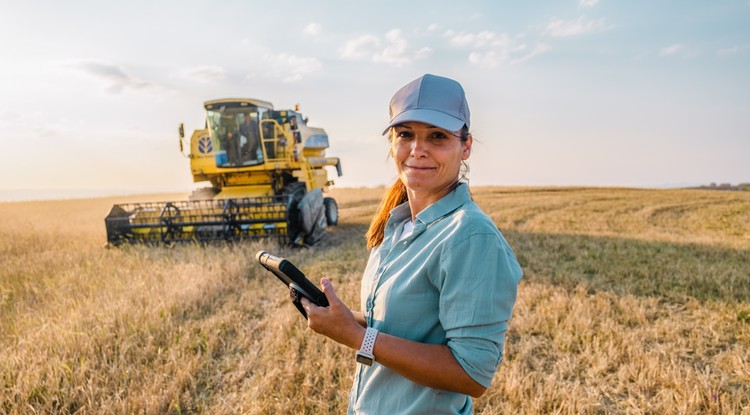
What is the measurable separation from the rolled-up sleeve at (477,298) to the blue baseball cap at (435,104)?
1.32ft

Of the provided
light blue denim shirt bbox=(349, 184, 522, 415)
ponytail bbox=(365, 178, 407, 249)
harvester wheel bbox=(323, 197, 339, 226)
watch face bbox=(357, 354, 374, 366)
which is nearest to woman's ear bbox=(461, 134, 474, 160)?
light blue denim shirt bbox=(349, 184, 522, 415)

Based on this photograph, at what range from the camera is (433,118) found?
153cm

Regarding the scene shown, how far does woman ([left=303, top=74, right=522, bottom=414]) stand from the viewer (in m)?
1.38

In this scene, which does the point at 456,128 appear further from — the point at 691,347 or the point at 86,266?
the point at 86,266

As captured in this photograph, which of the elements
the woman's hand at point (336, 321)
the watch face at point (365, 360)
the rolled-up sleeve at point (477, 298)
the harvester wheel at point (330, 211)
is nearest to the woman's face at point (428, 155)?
the rolled-up sleeve at point (477, 298)

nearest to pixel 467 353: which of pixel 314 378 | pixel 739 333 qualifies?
pixel 314 378

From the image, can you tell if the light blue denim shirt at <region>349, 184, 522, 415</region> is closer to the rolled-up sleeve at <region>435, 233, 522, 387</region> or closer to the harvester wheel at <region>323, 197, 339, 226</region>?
the rolled-up sleeve at <region>435, 233, 522, 387</region>

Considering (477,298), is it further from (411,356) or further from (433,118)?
(433,118)

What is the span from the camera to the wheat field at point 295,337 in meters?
3.48

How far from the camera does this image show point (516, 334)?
15.3 feet

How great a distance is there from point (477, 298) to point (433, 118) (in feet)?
1.90

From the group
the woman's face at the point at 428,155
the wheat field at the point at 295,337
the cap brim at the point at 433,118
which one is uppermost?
the cap brim at the point at 433,118

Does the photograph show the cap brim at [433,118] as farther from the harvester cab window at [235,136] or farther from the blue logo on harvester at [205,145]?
the blue logo on harvester at [205,145]

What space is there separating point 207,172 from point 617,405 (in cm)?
1050
